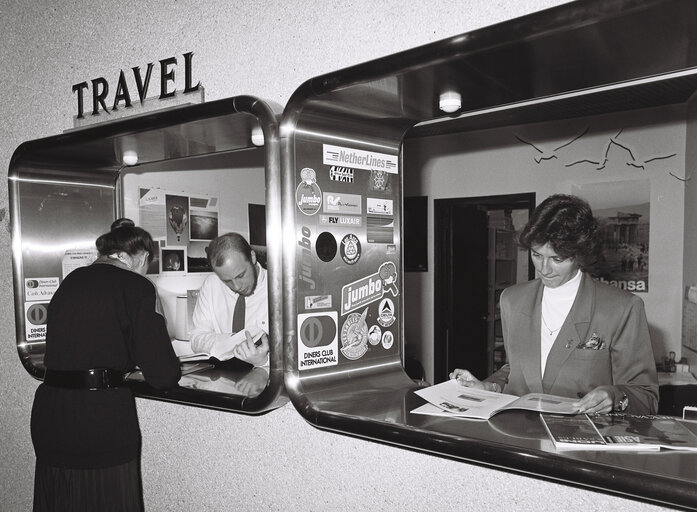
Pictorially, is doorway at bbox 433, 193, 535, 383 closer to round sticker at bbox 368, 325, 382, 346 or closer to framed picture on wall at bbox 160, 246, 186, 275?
framed picture on wall at bbox 160, 246, 186, 275

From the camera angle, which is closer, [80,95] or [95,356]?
[95,356]

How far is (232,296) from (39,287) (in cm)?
81

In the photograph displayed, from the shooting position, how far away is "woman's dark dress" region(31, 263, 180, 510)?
70.3 inches

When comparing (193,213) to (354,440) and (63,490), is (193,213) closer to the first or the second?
(63,490)

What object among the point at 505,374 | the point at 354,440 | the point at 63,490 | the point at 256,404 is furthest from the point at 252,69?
the point at 63,490

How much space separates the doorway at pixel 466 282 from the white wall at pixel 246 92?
3.65 meters

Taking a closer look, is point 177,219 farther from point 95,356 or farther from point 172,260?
point 95,356

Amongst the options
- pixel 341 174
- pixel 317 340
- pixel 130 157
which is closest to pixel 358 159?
pixel 341 174

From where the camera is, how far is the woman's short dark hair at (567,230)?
1.69m

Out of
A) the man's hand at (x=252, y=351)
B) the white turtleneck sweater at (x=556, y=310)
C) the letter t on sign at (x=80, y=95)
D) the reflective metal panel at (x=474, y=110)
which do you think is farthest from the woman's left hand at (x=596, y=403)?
the letter t on sign at (x=80, y=95)

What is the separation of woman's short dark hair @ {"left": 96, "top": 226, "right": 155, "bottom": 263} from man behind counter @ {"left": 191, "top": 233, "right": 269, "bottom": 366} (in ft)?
1.39

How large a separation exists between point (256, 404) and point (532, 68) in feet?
3.55

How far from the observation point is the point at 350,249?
1587 mm

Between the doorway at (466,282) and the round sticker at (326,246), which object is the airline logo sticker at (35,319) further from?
the doorway at (466,282)
